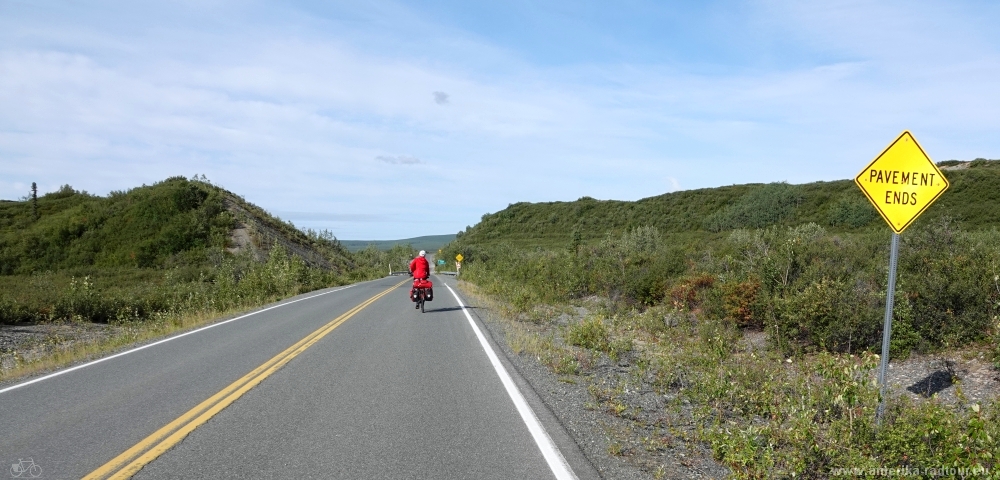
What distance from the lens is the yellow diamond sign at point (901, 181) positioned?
258 inches

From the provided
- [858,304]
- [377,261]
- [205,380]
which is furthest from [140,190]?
[858,304]

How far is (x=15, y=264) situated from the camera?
4744cm

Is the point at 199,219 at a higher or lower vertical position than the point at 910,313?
higher

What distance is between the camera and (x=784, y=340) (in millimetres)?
12141

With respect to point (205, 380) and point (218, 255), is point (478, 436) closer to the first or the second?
point (205, 380)

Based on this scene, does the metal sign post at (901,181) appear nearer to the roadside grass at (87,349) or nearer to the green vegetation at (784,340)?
the green vegetation at (784,340)

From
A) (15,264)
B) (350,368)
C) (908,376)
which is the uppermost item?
(15,264)

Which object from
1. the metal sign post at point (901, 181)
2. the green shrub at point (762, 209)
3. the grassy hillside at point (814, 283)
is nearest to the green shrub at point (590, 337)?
the grassy hillside at point (814, 283)

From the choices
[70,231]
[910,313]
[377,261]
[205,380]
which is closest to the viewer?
[205,380]

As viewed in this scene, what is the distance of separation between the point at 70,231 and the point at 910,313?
195ft

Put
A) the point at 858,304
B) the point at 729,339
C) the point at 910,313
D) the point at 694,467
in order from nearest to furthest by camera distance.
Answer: the point at 694,467
the point at 910,313
the point at 858,304
the point at 729,339
